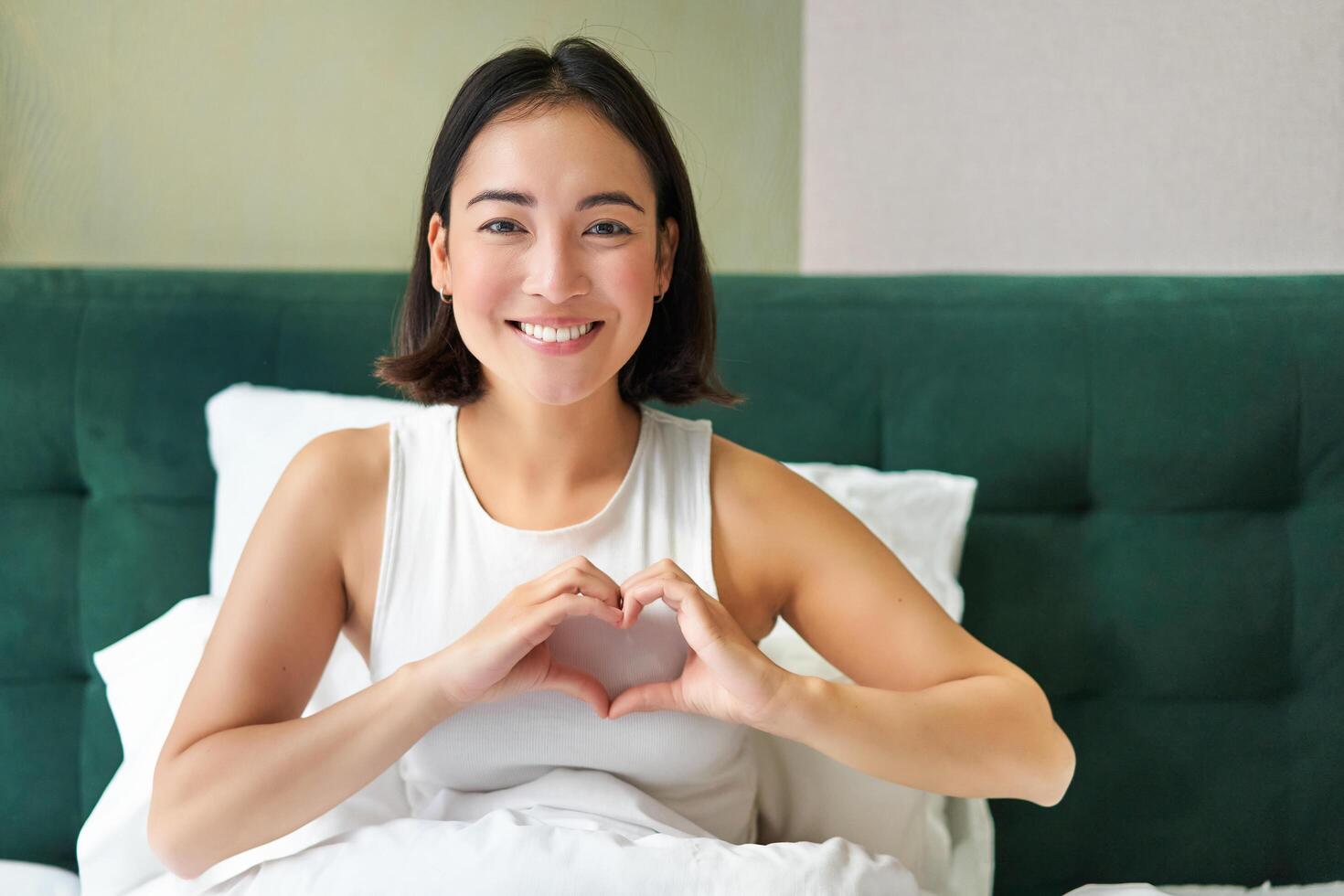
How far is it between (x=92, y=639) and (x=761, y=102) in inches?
52.1

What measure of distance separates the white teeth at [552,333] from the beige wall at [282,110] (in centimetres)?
88

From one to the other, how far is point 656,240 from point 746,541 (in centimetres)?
34

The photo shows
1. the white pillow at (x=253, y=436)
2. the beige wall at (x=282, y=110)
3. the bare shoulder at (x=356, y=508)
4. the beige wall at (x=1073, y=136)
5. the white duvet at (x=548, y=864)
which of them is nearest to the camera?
the white duvet at (x=548, y=864)

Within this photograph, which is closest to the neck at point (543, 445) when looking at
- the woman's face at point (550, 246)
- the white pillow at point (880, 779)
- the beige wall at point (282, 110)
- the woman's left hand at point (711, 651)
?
the woman's face at point (550, 246)

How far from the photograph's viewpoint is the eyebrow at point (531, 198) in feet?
3.67

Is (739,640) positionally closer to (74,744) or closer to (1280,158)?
(74,744)

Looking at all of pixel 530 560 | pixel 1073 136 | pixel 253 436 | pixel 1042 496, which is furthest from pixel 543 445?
pixel 1073 136

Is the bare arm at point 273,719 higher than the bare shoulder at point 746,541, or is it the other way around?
the bare shoulder at point 746,541

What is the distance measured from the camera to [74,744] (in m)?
1.58

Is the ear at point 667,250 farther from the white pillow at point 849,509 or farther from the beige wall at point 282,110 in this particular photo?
the beige wall at point 282,110

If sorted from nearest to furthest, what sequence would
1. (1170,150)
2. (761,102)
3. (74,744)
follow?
(74,744), (1170,150), (761,102)

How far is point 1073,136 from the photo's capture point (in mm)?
1898

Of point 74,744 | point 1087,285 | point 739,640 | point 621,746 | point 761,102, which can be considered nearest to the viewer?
point 739,640

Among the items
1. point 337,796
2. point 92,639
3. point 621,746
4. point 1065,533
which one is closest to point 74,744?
point 92,639
